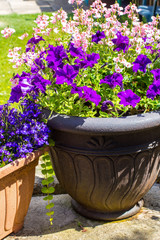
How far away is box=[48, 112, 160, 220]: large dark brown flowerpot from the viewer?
2.08 metres

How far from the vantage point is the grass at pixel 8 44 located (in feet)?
17.0

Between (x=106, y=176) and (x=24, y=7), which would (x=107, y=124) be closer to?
(x=106, y=176)

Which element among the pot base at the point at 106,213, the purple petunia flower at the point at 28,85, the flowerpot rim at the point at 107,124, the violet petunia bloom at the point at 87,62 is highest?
the violet petunia bloom at the point at 87,62

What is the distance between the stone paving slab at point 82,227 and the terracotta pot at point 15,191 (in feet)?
0.47

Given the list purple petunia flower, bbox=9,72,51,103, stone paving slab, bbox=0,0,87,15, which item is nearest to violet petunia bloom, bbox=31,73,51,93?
purple petunia flower, bbox=9,72,51,103

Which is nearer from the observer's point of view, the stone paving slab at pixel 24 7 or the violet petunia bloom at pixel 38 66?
the violet petunia bloom at pixel 38 66

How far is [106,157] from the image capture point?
85.8 inches

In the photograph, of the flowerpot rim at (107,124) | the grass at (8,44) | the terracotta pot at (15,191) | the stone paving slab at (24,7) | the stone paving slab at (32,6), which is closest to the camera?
the flowerpot rim at (107,124)

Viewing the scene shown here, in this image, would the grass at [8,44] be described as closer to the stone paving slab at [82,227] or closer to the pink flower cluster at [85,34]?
the pink flower cluster at [85,34]

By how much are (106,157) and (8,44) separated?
629 cm

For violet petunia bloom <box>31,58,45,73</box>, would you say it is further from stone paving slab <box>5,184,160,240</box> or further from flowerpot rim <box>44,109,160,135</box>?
stone paving slab <box>5,184,160,240</box>

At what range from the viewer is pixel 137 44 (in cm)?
268

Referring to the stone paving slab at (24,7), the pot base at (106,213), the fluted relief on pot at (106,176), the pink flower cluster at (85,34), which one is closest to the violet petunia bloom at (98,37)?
the pink flower cluster at (85,34)

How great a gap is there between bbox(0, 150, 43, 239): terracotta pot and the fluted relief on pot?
0.21 meters
